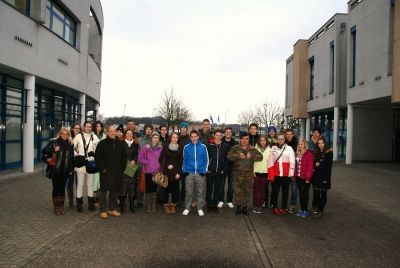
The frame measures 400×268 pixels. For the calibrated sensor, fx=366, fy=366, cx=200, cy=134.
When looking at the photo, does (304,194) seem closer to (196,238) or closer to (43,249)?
(196,238)

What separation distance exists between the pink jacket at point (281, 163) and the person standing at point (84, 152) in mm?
3720

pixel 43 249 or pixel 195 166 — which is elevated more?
pixel 195 166

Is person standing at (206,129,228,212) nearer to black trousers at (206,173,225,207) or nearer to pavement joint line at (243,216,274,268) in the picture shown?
black trousers at (206,173,225,207)

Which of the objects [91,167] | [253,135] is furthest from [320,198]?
[91,167]

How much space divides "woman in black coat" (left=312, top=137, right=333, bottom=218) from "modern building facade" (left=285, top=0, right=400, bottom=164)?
9.97 meters

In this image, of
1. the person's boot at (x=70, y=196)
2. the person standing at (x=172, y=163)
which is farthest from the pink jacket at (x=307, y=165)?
the person's boot at (x=70, y=196)

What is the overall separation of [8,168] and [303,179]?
1145cm

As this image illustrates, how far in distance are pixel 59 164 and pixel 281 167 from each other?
4462mm

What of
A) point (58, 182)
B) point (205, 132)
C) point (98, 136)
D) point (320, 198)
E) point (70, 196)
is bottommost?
point (70, 196)

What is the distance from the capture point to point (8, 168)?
1404 centimetres

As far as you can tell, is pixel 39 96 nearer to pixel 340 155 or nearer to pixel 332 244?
pixel 332 244

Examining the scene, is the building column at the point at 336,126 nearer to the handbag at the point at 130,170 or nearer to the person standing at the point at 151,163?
the person standing at the point at 151,163

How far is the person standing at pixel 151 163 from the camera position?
7609mm

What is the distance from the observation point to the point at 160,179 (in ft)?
24.7
